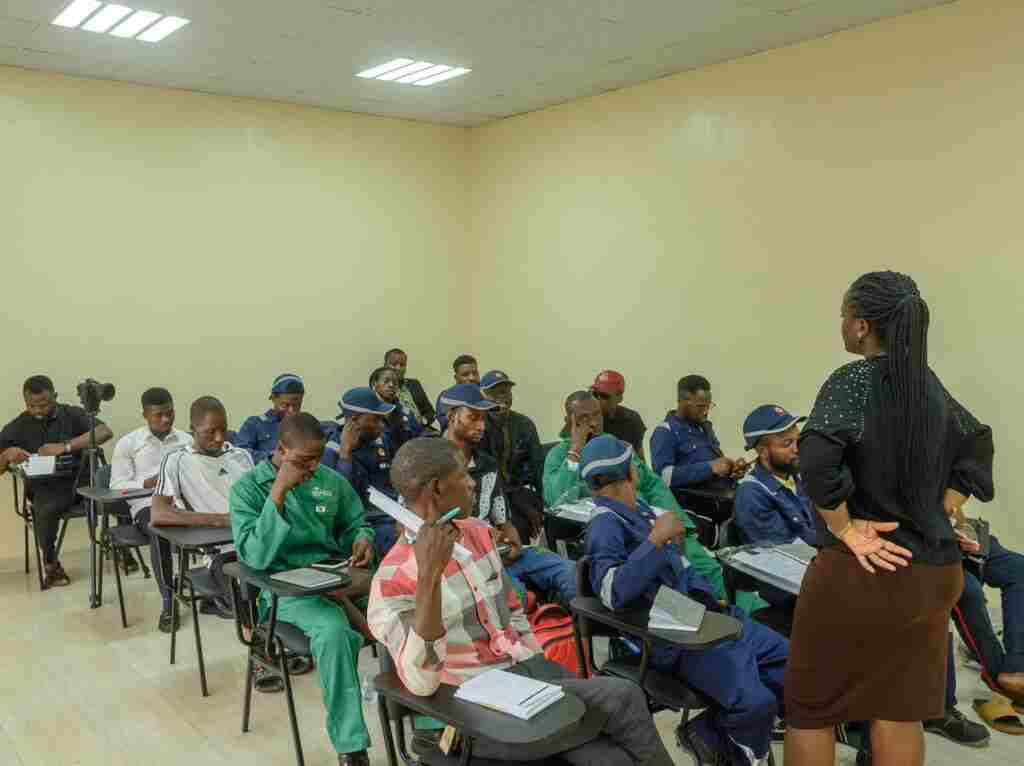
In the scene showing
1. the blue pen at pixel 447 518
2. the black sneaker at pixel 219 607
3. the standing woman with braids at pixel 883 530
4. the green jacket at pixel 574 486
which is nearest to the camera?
the blue pen at pixel 447 518

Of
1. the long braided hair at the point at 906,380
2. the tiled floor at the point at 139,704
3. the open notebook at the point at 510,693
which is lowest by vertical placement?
the tiled floor at the point at 139,704

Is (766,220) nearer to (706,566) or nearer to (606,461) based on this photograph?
(706,566)

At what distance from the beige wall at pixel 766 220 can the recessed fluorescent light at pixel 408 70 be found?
1544 mm

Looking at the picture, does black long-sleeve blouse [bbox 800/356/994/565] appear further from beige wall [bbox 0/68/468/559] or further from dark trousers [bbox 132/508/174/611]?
beige wall [bbox 0/68/468/559]

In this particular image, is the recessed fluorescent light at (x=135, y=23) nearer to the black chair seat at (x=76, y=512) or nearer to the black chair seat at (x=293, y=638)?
the black chair seat at (x=76, y=512)

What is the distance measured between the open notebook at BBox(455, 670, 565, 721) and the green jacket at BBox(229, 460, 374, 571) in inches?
52.6

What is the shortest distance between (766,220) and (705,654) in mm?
3973

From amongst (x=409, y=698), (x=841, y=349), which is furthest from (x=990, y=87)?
(x=409, y=698)

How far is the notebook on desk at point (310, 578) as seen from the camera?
10.0 feet

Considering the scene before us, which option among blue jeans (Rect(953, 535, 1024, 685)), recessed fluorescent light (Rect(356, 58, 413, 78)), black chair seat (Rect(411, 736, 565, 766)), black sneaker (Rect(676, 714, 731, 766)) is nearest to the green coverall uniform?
black chair seat (Rect(411, 736, 565, 766))

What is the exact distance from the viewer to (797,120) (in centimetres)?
586

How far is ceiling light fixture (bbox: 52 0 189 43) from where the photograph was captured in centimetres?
511

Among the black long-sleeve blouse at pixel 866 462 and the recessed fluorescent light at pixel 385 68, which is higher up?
the recessed fluorescent light at pixel 385 68

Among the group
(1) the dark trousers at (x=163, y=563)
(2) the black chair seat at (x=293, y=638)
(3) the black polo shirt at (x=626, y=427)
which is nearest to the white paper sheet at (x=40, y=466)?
(1) the dark trousers at (x=163, y=563)
